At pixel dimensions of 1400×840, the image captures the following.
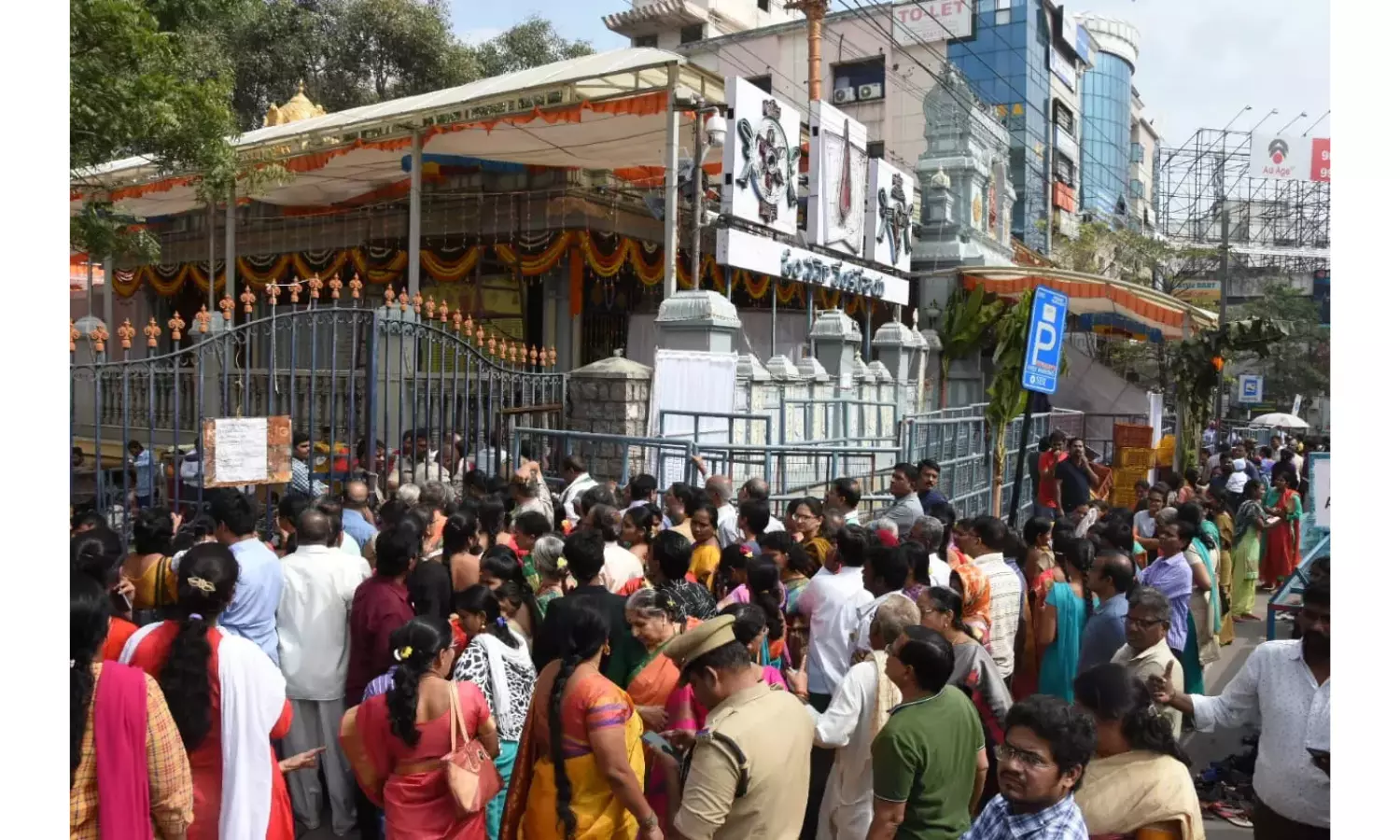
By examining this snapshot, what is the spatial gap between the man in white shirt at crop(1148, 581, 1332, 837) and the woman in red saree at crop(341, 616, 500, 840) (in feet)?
7.76

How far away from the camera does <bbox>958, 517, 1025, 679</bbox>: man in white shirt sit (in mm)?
5160

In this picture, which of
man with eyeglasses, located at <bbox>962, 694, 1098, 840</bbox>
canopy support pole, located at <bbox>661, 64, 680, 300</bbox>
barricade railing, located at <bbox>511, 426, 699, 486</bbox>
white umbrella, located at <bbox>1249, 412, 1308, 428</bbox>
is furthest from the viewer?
white umbrella, located at <bbox>1249, 412, 1308, 428</bbox>

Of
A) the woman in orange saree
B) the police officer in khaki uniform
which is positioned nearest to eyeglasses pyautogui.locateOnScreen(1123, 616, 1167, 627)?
the police officer in khaki uniform

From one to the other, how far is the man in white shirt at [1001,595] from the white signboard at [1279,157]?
37414 millimetres

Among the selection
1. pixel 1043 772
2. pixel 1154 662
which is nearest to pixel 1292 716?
pixel 1154 662

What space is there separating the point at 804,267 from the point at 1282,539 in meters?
8.32

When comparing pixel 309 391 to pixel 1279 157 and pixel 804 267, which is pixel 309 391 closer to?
pixel 804 267

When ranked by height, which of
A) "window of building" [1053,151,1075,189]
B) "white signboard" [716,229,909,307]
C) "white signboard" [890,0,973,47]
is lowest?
"white signboard" [716,229,909,307]

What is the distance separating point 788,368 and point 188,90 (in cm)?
742

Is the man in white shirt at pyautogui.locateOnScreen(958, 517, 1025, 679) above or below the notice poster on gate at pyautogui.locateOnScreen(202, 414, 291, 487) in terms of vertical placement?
below

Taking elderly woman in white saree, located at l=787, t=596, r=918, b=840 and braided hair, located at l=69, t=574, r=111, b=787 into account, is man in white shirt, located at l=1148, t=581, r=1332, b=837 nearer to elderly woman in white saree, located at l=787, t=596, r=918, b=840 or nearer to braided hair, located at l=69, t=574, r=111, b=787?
elderly woman in white saree, located at l=787, t=596, r=918, b=840

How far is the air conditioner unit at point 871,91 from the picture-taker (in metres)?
42.7

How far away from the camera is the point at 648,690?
3.89 metres

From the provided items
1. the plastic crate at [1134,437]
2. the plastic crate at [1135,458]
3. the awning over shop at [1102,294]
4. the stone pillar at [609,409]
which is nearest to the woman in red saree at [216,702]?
the stone pillar at [609,409]
